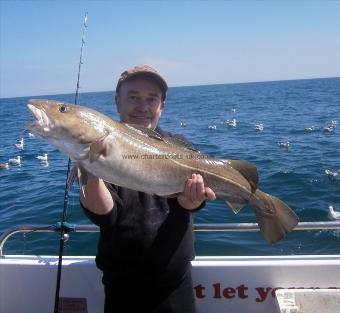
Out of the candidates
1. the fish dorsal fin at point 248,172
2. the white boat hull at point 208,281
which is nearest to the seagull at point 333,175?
the white boat hull at point 208,281

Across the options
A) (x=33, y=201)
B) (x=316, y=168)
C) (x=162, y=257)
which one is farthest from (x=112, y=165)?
(x=316, y=168)

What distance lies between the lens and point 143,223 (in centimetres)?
351

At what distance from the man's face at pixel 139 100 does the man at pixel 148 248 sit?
0.74m

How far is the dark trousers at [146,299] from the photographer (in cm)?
355

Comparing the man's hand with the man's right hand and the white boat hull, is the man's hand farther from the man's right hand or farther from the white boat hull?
the white boat hull

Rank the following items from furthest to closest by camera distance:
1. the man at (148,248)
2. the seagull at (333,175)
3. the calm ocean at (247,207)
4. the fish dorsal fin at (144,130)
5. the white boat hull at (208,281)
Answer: the seagull at (333,175)
the calm ocean at (247,207)
the white boat hull at (208,281)
the man at (148,248)
the fish dorsal fin at (144,130)

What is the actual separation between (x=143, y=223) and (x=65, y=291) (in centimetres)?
172

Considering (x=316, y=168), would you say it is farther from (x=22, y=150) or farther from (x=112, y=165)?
(x=22, y=150)

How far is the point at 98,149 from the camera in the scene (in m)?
2.97

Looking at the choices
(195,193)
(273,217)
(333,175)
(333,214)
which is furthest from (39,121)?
(333,175)

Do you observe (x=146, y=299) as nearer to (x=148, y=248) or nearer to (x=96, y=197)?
(x=148, y=248)

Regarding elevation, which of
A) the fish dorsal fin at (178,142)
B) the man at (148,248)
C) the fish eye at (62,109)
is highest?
the fish eye at (62,109)

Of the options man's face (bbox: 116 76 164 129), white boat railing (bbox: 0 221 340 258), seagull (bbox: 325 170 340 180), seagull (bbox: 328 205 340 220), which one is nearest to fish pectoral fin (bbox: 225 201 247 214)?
white boat railing (bbox: 0 221 340 258)

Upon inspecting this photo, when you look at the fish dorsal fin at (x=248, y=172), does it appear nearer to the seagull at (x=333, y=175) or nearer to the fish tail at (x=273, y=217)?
the fish tail at (x=273, y=217)
